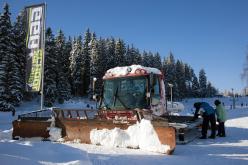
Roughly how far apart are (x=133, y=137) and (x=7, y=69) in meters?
34.5

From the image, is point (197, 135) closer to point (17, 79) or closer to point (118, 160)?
point (118, 160)

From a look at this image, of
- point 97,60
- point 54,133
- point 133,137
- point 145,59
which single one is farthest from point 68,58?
point 133,137

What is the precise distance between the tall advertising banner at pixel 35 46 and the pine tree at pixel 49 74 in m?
26.4

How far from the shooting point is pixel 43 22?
19266mm

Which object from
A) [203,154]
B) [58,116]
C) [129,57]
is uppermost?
[129,57]

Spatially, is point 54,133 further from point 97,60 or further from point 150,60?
point 150,60

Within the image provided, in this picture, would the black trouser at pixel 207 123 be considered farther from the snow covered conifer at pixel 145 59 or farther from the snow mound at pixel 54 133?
the snow covered conifer at pixel 145 59

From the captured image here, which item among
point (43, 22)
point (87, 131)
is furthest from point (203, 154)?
point (43, 22)

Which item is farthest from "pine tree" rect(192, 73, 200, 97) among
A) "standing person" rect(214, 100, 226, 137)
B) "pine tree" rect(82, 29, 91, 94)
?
"standing person" rect(214, 100, 226, 137)

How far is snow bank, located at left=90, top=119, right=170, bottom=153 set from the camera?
9031mm

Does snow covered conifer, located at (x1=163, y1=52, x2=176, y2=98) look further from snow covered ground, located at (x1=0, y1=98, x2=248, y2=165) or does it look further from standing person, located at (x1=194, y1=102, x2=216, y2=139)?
snow covered ground, located at (x1=0, y1=98, x2=248, y2=165)

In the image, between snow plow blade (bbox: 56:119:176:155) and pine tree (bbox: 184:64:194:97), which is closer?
snow plow blade (bbox: 56:119:176:155)

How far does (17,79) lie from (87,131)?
106 ft

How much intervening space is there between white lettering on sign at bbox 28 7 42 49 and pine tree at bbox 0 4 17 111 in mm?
20920
